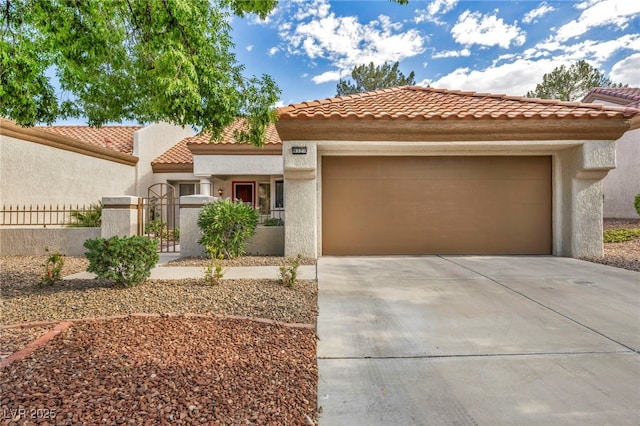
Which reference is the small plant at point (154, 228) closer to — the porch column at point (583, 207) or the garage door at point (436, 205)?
the garage door at point (436, 205)

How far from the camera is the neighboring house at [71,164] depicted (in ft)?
32.7

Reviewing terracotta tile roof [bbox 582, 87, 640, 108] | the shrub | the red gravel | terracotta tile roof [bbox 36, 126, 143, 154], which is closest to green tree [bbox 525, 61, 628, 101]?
terracotta tile roof [bbox 582, 87, 640, 108]

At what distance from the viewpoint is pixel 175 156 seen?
17.1 metres

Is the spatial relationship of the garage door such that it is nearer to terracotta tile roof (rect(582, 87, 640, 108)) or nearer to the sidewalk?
the sidewalk

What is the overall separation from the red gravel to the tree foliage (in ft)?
10.2

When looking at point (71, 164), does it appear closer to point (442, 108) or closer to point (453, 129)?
point (442, 108)

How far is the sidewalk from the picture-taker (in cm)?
632

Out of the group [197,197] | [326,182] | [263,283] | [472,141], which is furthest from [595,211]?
[197,197]

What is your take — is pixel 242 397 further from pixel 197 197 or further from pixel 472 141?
pixel 472 141

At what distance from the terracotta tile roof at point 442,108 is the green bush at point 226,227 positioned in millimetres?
2572

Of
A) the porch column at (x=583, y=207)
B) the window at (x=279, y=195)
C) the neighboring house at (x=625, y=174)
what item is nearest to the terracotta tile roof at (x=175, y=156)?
the window at (x=279, y=195)

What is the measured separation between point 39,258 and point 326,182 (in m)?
7.90

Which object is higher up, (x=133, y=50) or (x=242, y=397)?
(x=133, y=50)

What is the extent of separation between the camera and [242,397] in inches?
95.9
